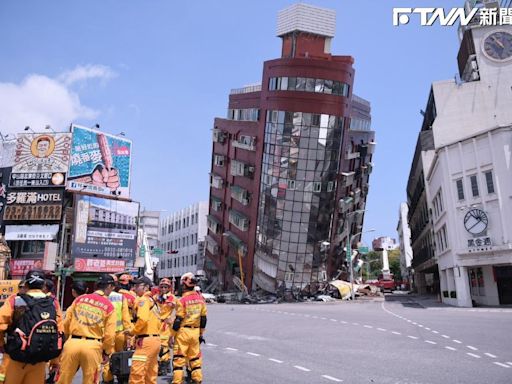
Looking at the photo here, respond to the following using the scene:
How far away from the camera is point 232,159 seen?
60.6m

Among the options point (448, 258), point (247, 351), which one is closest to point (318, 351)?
point (247, 351)

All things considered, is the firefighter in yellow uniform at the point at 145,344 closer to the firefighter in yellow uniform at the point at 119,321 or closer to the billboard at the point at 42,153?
the firefighter in yellow uniform at the point at 119,321

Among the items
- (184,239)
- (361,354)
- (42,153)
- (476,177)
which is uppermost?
(42,153)

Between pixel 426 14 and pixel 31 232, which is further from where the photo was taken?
pixel 31 232

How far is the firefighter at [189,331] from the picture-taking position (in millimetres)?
7711

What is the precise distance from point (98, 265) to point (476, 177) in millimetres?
32420

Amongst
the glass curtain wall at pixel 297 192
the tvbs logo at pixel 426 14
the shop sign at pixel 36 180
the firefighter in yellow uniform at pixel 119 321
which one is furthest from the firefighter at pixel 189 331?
the glass curtain wall at pixel 297 192

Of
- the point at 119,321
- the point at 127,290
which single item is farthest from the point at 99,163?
the point at 119,321

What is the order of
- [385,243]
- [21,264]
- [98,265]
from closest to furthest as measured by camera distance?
1. [21,264]
2. [98,265]
3. [385,243]

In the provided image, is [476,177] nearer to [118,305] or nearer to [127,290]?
[127,290]

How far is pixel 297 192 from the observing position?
52.8m

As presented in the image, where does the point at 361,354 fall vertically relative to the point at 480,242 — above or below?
below

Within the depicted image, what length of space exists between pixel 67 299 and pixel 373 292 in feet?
123

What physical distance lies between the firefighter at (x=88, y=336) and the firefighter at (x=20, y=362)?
62 cm
